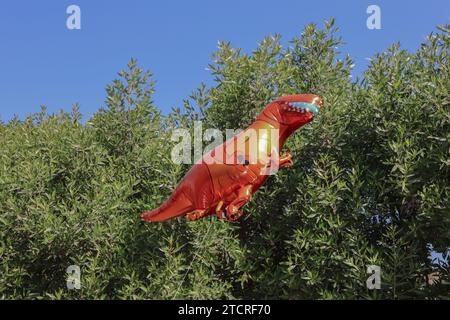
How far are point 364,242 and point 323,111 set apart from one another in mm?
1739

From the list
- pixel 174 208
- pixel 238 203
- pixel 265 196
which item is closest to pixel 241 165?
pixel 238 203

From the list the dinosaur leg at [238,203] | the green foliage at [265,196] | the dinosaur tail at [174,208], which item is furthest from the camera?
the green foliage at [265,196]

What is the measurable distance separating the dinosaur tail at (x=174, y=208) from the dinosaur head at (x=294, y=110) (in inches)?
45.8

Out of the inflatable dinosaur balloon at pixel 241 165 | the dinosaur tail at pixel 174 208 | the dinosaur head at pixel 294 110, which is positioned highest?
the dinosaur head at pixel 294 110

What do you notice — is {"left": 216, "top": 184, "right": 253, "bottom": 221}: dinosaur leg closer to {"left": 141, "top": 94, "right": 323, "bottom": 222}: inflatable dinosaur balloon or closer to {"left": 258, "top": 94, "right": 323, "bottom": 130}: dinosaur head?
{"left": 141, "top": 94, "right": 323, "bottom": 222}: inflatable dinosaur balloon

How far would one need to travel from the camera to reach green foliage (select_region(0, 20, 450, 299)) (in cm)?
547

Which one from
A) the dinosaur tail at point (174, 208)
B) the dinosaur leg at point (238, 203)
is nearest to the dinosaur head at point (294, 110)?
the dinosaur leg at point (238, 203)

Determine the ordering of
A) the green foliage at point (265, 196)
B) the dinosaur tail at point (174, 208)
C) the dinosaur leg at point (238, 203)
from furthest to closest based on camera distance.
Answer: the green foliage at point (265, 196)
the dinosaur tail at point (174, 208)
the dinosaur leg at point (238, 203)

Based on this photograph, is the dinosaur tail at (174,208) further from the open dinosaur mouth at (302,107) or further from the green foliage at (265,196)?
the open dinosaur mouth at (302,107)

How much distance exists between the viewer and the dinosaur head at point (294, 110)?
4.72 meters

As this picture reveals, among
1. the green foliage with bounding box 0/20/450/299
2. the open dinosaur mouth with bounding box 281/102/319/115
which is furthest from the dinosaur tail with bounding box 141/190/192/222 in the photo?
the open dinosaur mouth with bounding box 281/102/319/115

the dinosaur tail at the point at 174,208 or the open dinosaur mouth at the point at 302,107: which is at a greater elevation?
the open dinosaur mouth at the point at 302,107
